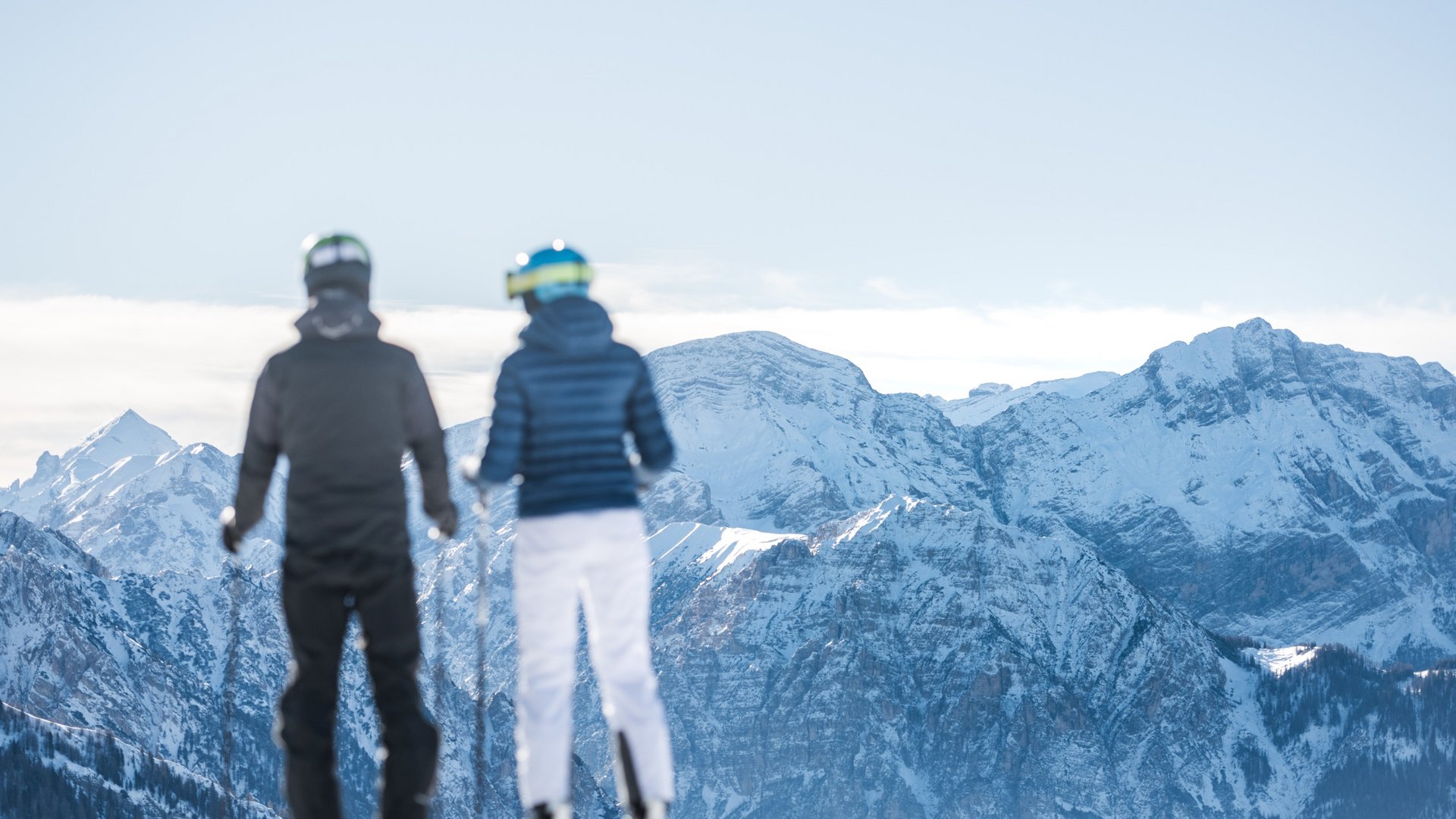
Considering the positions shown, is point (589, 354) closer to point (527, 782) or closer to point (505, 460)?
point (505, 460)

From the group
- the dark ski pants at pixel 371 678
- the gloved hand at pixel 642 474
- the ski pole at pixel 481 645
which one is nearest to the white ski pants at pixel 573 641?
the gloved hand at pixel 642 474

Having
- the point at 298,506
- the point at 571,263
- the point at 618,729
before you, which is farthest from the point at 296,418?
the point at 618,729

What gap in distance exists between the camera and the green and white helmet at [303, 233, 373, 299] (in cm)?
1677

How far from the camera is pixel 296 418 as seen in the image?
16.3 m

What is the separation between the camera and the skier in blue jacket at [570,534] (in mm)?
16703

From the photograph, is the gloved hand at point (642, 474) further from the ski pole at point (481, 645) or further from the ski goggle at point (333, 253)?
the ski goggle at point (333, 253)

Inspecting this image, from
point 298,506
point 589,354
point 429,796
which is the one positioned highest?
point 589,354

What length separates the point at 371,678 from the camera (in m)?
16.3

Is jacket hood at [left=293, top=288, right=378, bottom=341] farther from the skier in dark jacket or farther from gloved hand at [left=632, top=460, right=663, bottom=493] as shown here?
gloved hand at [left=632, top=460, right=663, bottom=493]

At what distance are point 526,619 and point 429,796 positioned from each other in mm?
1859

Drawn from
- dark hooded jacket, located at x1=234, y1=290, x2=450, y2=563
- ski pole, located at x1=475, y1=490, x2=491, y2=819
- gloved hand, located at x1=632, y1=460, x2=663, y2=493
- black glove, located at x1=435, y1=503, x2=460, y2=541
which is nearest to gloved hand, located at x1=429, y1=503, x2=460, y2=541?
black glove, located at x1=435, y1=503, x2=460, y2=541

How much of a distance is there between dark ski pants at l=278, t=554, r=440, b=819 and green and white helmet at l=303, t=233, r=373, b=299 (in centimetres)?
267

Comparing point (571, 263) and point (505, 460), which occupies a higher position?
point (571, 263)

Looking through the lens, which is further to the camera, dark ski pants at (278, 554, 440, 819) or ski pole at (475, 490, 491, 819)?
ski pole at (475, 490, 491, 819)
